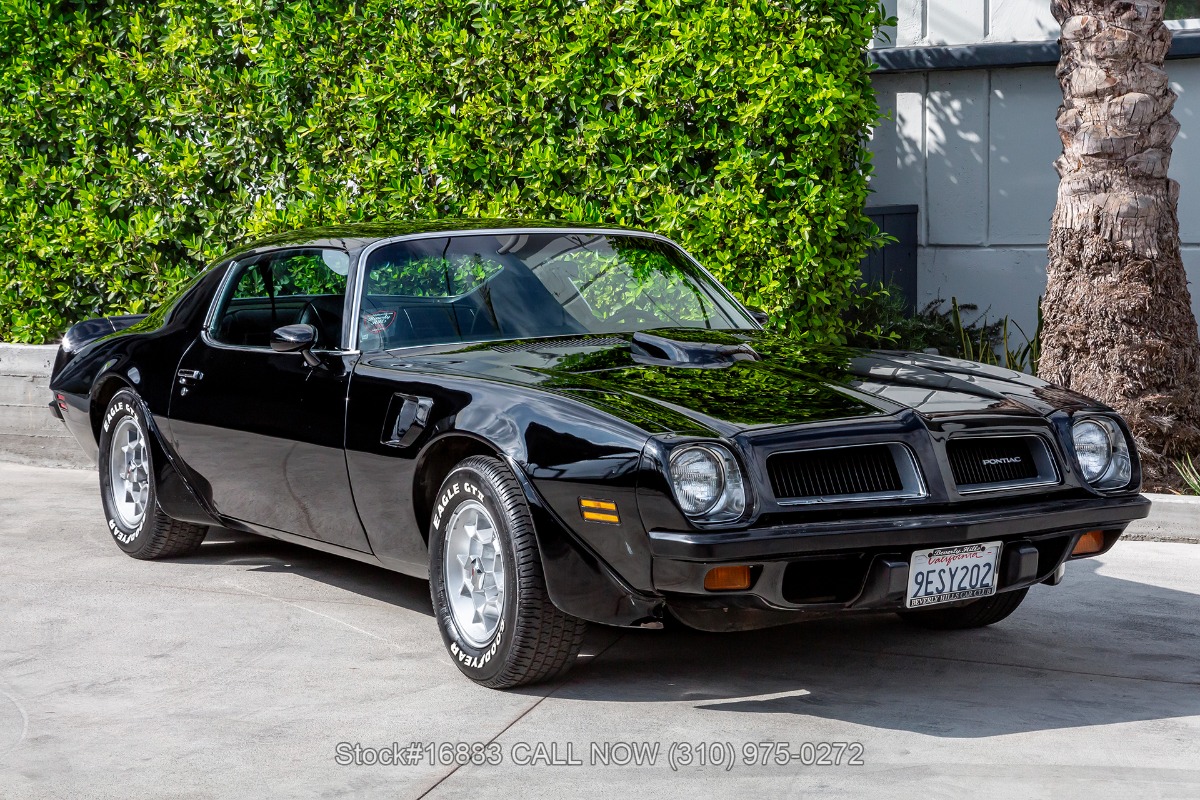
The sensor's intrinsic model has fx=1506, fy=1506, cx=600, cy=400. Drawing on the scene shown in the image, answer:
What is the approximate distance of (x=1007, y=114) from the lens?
34.7 ft

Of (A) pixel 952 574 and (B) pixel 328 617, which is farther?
(B) pixel 328 617

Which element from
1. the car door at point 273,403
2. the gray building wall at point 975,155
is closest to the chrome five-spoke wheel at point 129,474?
the car door at point 273,403

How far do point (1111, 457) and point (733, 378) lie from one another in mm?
1267

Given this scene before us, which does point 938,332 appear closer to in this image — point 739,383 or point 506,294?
point 506,294

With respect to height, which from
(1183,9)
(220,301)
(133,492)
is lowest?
(133,492)

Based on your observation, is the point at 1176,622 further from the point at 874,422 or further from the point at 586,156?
the point at 586,156

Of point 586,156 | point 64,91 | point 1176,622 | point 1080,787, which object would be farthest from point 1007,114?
point 1080,787

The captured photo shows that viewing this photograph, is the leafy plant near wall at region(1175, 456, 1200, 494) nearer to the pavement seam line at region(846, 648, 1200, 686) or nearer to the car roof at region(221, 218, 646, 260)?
the pavement seam line at region(846, 648, 1200, 686)

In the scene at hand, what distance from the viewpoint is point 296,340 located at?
5.50m

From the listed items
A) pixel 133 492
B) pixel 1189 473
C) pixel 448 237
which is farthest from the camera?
pixel 1189 473

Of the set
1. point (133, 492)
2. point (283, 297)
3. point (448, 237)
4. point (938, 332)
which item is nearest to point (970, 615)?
point (448, 237)

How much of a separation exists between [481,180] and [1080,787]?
20.9 feet

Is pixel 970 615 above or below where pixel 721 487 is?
below

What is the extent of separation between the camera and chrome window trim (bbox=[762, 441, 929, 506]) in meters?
4.27
